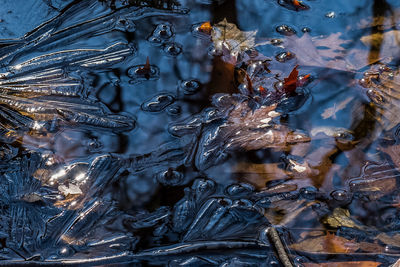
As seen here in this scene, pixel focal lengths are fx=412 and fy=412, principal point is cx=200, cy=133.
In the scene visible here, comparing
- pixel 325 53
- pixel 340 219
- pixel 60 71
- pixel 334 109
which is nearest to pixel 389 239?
pixel 340 219

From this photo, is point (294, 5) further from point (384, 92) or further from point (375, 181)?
point (375, 181)

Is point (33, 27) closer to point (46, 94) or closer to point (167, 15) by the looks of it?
point (46, 94)

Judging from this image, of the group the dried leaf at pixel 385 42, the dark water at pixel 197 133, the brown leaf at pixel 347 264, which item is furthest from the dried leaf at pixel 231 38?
the brown leaf at pixel 347 264

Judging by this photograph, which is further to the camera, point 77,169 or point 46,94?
point 46,94

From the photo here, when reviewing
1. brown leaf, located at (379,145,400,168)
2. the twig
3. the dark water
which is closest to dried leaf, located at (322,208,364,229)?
the dark water

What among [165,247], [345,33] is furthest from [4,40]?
[345,33]

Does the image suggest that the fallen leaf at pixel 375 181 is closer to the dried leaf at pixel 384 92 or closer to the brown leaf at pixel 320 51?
the dried leaf at pixel 384 92
